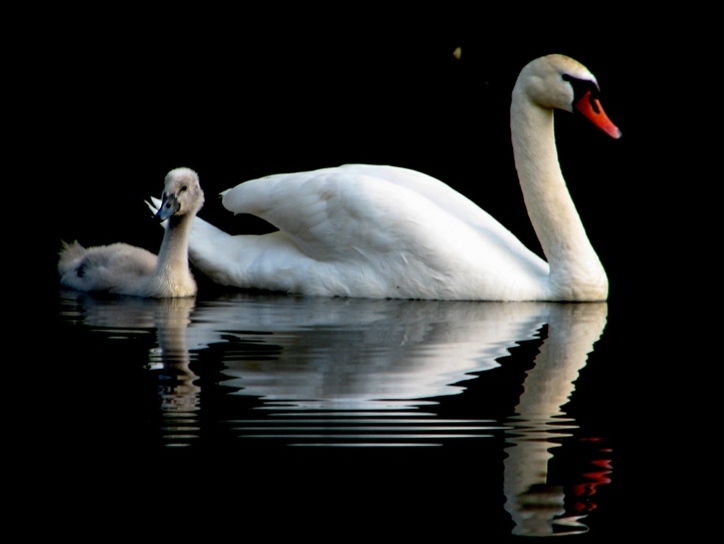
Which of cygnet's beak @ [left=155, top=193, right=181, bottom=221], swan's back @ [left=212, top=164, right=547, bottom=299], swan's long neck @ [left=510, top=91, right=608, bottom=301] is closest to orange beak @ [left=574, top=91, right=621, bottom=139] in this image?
swan's long neck @ [left=510, top=91, right=608, bottom=301]

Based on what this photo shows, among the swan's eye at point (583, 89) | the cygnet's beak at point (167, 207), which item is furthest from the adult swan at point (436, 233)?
the cygnet's beak at point (167, 207)

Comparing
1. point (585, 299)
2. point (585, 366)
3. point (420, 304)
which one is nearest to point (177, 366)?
point (585, 366)

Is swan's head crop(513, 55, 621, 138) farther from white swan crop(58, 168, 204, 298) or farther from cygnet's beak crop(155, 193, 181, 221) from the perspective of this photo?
cygnet's beak crop(155, 193, 181, 221)

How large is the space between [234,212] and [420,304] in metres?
1.74

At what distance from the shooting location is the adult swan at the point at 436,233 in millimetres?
9352

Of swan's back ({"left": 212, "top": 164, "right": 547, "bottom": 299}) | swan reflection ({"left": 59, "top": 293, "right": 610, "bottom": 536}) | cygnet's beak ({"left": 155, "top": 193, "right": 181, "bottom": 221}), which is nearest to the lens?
swan reflection ({"left": 59, "top": 293, "right": 610, "bottom": 536})

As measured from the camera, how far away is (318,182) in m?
9.81

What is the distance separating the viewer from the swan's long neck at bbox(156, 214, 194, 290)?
364 inches

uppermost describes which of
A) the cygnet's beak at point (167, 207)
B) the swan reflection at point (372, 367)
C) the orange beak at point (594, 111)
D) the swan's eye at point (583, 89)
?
the swan's eye at point (583, 89)

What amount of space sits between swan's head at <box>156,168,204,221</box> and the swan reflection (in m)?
0.58

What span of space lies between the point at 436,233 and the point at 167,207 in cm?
169

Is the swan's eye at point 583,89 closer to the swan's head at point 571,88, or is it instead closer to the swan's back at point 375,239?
the swan's head at point 571,88

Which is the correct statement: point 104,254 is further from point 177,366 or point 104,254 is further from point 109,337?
point 177,366

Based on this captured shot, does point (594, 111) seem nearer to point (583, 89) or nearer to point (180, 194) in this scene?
point (583, 89)
